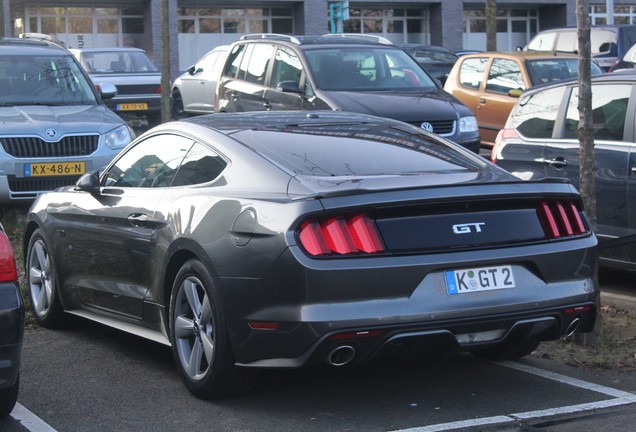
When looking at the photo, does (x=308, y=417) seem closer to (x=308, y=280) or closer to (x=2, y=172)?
(x=308, y=280)

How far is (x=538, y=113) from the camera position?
9.59 metres

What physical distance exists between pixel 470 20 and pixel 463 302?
1852 inches

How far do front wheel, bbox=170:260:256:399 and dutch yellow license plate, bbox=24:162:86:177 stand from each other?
19.8 feet

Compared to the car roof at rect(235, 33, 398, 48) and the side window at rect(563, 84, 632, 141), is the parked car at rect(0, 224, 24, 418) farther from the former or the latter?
the car roof at rect(235, 33, 398, 48)

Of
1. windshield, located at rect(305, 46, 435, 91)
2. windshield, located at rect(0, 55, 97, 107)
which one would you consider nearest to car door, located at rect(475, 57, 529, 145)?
windshield, located at rect(305, 46, 435, 91)

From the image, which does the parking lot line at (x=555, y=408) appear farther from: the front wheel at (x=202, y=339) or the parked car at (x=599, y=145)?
the parked car at (x=599, y=145)

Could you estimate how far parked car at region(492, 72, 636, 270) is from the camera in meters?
8.44

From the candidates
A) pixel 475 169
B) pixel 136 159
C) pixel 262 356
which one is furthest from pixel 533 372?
pixel 136 159

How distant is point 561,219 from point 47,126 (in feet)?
23.8

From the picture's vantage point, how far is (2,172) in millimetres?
11648

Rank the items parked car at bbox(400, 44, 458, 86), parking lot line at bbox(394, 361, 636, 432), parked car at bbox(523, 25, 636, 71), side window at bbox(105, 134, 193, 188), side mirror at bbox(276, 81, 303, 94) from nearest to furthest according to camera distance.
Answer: parking lot line at bbox(394, 361, 636, 432) → side window at bbox(105, 134, 193, 188) → side mirror at bbox(276, 81, 303, 94) → parked car at bbox(523, 25, 636, 71) → parked car at bbox(400, 44, 458, 86)

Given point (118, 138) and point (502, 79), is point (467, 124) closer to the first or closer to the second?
point (118, 138)

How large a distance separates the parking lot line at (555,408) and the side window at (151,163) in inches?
86.0

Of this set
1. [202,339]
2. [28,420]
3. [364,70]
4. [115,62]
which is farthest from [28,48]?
[115,62]
